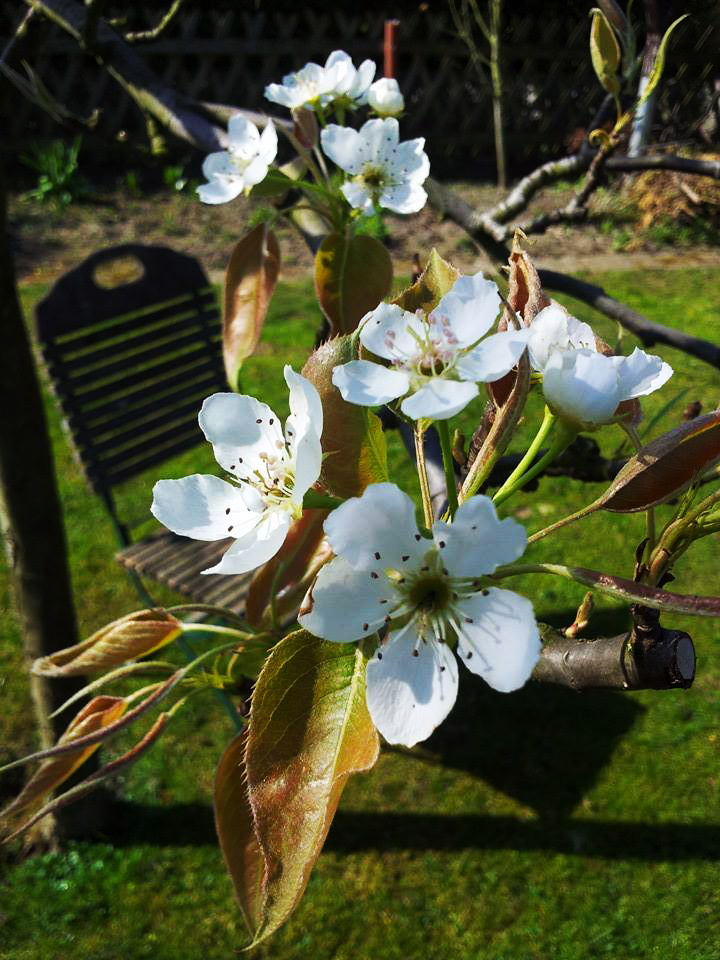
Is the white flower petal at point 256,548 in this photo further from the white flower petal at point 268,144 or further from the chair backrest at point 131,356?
the chair backrest at point 131,356

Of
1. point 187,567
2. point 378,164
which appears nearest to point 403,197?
point 378,164

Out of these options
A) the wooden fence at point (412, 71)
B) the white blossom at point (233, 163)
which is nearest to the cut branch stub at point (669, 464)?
the white blossom at point (233, 163)

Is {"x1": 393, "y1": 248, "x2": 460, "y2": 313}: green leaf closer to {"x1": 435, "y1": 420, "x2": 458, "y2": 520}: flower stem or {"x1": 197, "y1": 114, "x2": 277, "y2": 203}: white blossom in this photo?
{"x1": 435, "y1": 420, "x2": 458, "y2": 520}: flower stem

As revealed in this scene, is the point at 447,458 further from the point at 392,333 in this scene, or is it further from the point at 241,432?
the point at 241,432

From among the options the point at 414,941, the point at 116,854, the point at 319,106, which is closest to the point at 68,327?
the point at 116,854

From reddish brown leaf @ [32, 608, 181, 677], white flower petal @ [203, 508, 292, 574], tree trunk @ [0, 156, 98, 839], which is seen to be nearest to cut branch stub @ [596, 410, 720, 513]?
white flower petal @ [203, 508, 292, 574]

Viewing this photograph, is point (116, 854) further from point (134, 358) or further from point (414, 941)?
point (134, 358)
